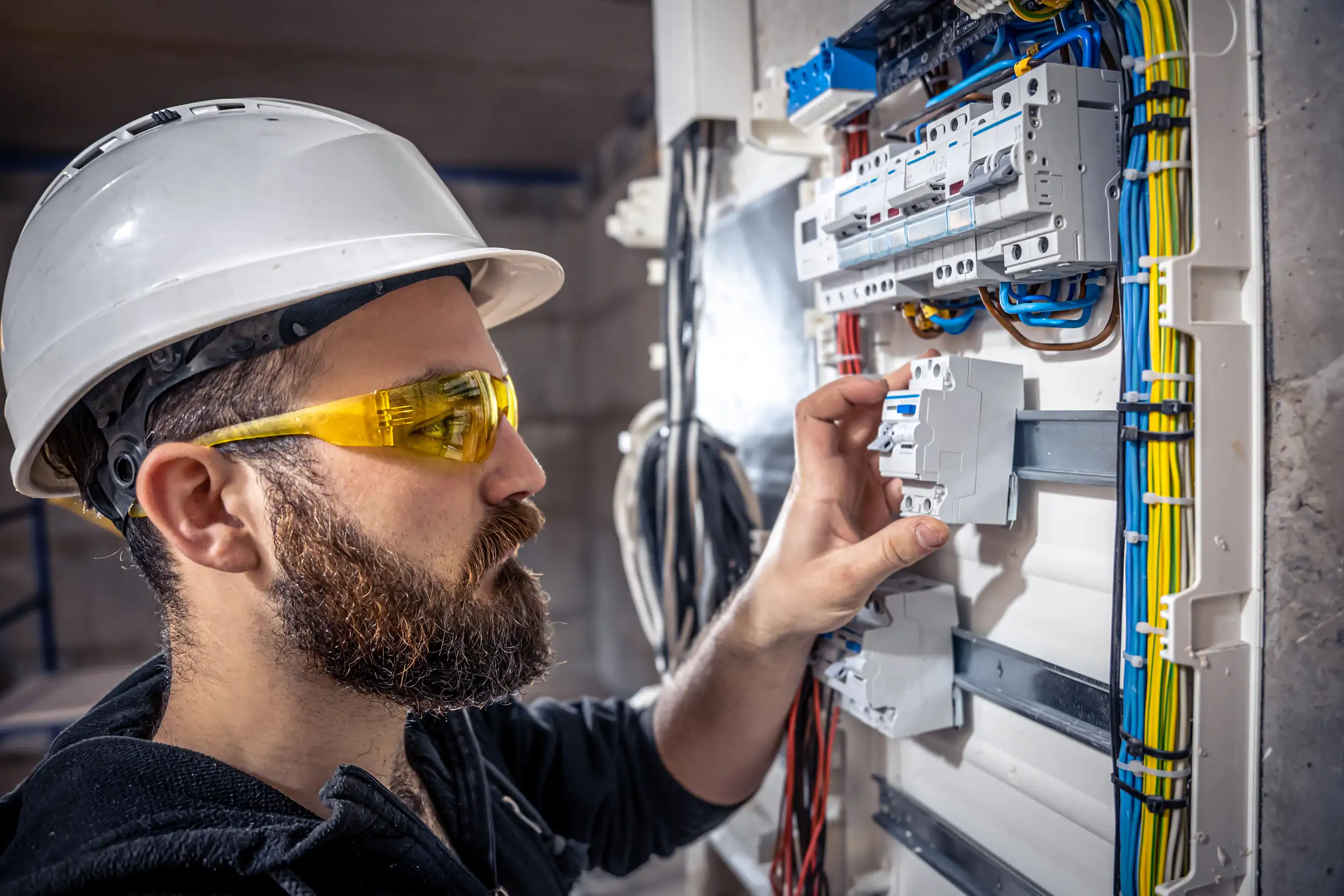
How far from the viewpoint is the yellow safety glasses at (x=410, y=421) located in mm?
840

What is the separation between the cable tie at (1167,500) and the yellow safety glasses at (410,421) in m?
0.64

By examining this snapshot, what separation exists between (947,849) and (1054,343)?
66cm

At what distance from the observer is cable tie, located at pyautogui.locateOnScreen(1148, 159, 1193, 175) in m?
0.69

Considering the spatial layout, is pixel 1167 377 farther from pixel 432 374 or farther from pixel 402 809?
pixel 402 809

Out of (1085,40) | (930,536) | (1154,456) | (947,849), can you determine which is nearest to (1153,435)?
(1154,456)

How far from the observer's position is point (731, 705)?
47.0 inches

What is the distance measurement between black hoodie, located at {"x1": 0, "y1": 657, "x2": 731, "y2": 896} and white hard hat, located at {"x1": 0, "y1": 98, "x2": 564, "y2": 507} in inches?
14.0

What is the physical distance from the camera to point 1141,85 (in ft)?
2.37

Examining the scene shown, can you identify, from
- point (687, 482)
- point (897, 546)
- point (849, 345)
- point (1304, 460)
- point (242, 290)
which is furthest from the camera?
point (687, 482)

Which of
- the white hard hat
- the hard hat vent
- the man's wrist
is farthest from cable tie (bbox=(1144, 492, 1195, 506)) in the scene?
the hard hat vent

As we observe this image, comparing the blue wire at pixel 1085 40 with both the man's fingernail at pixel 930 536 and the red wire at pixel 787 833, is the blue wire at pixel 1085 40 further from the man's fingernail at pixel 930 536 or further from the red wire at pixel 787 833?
the red wire at pixel 787 833

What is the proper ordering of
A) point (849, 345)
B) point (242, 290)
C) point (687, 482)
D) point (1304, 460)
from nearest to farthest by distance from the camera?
point (1304, 460), point (242, 290), point (849, 345), point (687, 482)

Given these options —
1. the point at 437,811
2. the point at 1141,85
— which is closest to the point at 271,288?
the point at 437,811

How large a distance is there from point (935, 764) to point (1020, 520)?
15.2 inches
